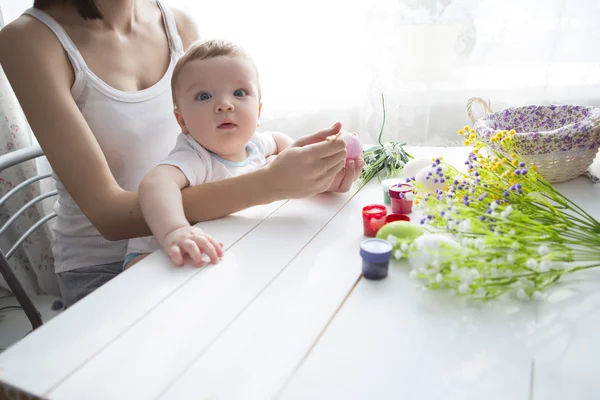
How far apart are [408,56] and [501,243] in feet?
3.73

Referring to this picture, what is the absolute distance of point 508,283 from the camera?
24.7 inches

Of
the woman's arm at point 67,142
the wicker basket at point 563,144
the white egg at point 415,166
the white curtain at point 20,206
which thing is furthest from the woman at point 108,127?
the white curtain at point 20,206

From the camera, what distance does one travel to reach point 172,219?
0.89 m

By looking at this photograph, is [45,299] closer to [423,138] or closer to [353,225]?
[353,225]

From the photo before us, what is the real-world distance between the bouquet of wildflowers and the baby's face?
0.49m

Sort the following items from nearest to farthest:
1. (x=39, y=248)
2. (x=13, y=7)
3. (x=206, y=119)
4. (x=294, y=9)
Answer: (x=206, y=119)
(x=294, y=9)
(x=13, y=7)
(x=39, y=248)

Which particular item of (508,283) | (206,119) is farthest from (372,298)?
(206,119)

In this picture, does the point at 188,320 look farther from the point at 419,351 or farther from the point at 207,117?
the point at 207,117

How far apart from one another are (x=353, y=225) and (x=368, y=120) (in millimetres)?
934

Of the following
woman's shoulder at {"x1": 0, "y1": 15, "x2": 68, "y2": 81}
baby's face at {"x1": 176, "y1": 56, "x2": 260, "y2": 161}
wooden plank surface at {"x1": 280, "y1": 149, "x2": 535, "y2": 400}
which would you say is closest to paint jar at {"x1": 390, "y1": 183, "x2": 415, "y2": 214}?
wooden plank surface at {"x1": 280, "y1": 149, "x2": 535, "y2": 400}

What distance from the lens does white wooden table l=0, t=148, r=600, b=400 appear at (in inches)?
21.0

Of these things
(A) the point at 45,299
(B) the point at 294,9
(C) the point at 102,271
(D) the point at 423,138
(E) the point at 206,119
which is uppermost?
(B) the point at 294,9

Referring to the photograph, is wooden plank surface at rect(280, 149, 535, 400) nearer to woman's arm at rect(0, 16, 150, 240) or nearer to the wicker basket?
the wicker basket

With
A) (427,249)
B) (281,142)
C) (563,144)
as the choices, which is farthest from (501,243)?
(281,142)
